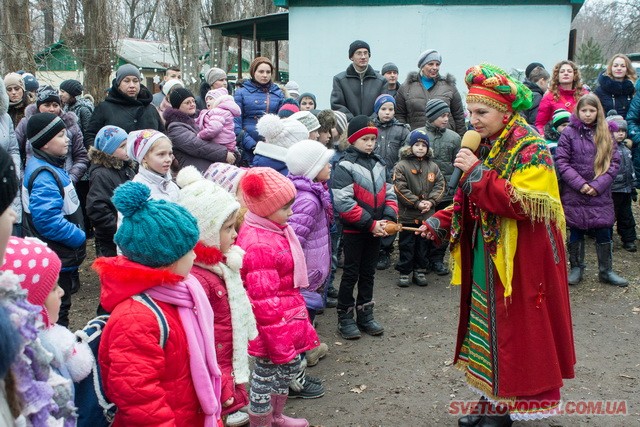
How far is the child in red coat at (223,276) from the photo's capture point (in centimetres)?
306

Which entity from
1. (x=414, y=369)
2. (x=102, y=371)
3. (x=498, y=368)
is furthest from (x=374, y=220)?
(x=102, y=371)

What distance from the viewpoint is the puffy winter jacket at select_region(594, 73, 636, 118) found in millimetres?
8773

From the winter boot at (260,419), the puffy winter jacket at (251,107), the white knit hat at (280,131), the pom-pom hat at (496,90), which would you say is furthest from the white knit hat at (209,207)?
the puffy winter jacket at (251,107)

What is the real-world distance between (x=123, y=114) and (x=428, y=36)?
7.80 metres

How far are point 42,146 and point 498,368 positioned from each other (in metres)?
3.77

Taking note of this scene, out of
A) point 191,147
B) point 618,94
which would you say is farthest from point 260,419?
point 618,94

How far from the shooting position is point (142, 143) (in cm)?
463

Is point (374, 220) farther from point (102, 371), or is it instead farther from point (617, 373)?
point (102, 371)

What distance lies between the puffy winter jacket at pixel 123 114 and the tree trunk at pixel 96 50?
1034 centimetres

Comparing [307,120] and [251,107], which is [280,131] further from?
[251,107]

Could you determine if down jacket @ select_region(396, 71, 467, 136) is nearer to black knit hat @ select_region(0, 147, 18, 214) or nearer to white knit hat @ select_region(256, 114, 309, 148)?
white knit hat @ select_region(256, 114, 309, 148)

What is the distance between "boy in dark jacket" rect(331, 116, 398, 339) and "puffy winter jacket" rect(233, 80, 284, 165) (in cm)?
237

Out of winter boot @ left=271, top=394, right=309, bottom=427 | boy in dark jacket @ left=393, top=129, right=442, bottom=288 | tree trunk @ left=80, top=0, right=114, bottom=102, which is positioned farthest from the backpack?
tree trunk @ left=80, top=0, right=114, bottom=102

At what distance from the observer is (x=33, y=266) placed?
2.17m
